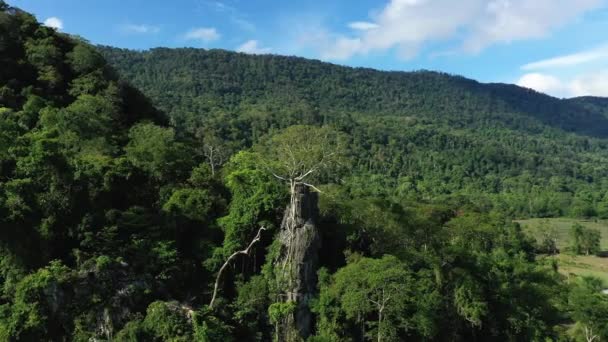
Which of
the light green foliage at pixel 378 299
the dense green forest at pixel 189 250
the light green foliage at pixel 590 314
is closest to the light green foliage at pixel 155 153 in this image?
the dense green forest at pixel 189 250

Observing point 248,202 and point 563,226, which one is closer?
point 248,202

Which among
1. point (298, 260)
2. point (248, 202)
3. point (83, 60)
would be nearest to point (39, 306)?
point (248, 202)

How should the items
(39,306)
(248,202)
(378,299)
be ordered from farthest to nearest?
(248,202), (378,299), (39,306)

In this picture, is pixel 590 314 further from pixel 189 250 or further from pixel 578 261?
pixel 578 261

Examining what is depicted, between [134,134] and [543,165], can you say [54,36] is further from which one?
[543,165]

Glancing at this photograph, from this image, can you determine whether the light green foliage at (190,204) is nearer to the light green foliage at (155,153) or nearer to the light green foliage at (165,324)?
the light green foliage at (155,153)

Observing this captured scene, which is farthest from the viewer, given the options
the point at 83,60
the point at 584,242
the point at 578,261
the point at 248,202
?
the point at 584,242

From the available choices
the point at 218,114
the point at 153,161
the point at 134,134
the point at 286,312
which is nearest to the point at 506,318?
the point at 286,312

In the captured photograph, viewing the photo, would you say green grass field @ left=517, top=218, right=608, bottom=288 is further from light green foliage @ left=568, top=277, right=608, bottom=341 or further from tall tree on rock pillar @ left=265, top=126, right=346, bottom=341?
tall tree on rock pillar @ left=265, top=126, right=346, bottom=341

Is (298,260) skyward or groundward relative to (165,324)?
skyward

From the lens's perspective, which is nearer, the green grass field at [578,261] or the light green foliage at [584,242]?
the green grass field at [578,261]
